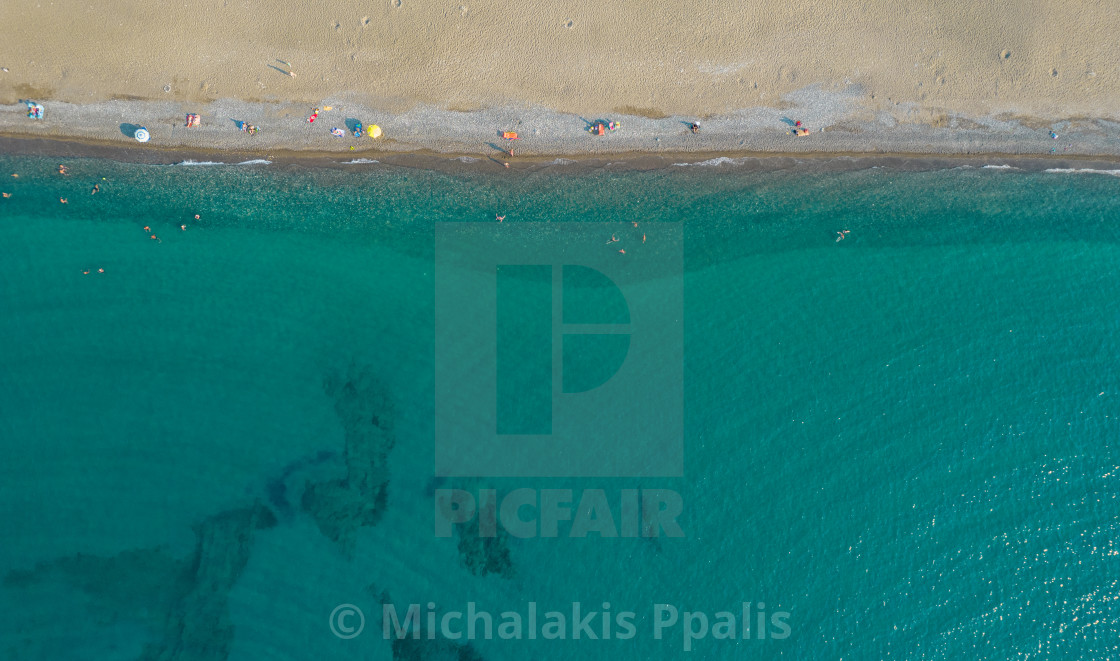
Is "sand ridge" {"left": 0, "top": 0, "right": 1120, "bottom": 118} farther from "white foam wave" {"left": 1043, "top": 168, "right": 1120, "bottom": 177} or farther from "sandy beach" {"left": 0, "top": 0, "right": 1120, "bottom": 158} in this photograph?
"white foam wave" {"left": 1043, "top": 168, "right": 1120, "bottom": 177}

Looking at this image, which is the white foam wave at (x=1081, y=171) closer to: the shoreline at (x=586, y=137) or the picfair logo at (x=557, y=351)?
the shoreline at (x=586, y=137)

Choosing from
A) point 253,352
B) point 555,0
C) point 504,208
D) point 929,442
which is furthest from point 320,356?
point 929,442

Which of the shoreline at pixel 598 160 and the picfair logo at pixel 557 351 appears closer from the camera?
the picfair logo at pixel 557 351

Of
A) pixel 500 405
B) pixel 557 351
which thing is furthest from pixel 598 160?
pixel 500 405

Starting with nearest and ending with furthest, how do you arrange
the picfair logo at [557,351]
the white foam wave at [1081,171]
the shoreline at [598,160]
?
the picfair logo at [557,351]
the shoreline at [598,160]
the white foam wave at [1081,171]

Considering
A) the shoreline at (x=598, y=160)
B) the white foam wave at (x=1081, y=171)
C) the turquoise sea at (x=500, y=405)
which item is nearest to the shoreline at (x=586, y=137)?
the shoreline at (x=598, y=160)

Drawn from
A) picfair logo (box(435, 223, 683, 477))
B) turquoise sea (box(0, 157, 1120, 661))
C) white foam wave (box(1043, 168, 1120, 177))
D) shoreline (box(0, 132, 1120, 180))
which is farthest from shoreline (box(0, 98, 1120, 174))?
picfair logo (box(435, 223, 683, 477))
